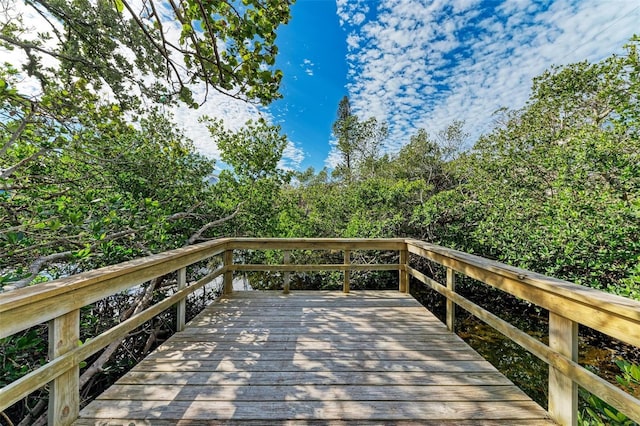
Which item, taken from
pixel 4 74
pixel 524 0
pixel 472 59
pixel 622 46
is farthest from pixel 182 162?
pixel 472 59

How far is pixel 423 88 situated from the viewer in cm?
1332

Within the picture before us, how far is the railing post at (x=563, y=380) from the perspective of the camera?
140cm

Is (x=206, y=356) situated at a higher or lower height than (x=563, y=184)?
lower

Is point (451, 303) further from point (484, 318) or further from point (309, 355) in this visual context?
point (309, 355)

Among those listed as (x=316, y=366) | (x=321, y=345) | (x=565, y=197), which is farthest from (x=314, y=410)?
(x=565, y=197)

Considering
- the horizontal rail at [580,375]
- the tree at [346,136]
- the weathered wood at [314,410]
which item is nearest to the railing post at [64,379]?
the weathered wood at [314,410]

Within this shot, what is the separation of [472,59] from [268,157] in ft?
30.0

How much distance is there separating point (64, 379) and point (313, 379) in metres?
1.46

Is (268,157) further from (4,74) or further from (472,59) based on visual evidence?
(472,59)

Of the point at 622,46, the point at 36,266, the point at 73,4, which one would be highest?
the point at 622,46

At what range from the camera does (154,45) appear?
199 centimetres

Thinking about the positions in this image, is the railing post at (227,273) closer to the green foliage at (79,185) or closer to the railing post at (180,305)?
the green foliage at (79,185)

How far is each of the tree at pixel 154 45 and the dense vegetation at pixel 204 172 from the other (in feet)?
0.07

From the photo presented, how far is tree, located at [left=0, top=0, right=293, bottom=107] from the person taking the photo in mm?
2119
